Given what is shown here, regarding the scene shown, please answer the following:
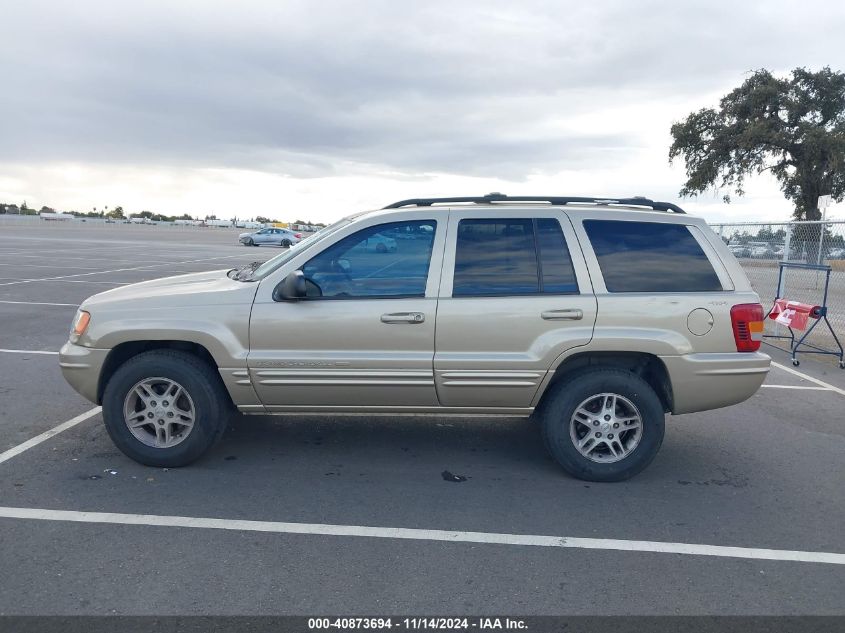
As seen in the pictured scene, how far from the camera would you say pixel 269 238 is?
4591 cm

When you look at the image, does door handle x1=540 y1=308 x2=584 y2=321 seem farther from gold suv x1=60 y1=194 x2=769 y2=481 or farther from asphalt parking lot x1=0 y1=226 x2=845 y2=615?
asphalt parking lot x1=0 y1=226 x2=845 y2=615

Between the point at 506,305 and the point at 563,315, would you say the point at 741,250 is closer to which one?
the point at 563,315

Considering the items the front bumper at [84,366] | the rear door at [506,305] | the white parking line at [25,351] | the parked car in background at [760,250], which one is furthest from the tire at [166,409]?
the parked car in background at [760,250]

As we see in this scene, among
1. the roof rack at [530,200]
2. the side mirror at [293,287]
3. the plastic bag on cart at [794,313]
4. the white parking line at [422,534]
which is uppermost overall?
the roof rack at [530,200]

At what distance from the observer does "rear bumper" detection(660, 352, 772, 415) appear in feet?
15.2

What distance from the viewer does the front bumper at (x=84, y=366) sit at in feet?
15.5

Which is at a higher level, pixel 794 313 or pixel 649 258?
pixel 649 258

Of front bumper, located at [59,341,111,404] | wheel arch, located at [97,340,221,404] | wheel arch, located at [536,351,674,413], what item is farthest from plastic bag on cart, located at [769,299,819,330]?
front bumper, located at [59,341,111,404]

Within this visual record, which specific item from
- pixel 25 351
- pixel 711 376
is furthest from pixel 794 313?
pixel 25 351

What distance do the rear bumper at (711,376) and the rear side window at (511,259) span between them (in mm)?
921

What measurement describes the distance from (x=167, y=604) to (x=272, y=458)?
1.91 meters

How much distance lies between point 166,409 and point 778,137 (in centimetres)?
3492

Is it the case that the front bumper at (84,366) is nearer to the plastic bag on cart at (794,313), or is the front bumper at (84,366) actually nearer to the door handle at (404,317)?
the door handle at (404,317)

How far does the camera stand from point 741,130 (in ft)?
111
